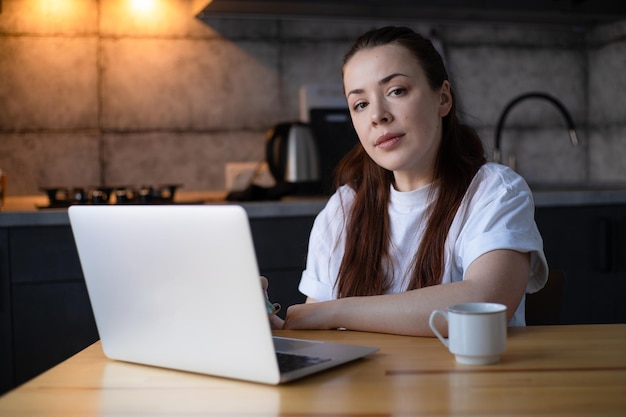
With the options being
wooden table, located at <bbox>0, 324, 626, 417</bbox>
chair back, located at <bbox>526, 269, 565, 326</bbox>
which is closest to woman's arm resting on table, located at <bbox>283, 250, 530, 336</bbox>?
wooden table, located at <bbox>0, 324, 626, 417</bbox>

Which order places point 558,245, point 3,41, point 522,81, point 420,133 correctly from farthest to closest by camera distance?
point 522,81 < point 3,41 < point 558,245 < point 420,133

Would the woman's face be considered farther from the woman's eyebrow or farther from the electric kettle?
the electric kettle

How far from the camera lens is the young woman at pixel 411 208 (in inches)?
57.2

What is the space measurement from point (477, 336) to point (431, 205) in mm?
662

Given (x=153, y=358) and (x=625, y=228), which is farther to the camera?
(x=625, y=228)

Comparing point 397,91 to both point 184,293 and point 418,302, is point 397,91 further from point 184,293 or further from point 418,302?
point 184,293

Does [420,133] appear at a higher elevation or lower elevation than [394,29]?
lower

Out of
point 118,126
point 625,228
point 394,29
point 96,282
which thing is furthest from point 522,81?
point 96,282

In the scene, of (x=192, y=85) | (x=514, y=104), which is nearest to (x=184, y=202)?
(x=192, y=85)

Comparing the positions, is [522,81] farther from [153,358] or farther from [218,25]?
[153,358]

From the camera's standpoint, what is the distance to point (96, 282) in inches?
46.0

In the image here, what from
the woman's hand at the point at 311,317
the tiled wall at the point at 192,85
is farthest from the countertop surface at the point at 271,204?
the woman's hand at the point at 311,317

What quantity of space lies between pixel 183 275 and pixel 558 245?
2099mm

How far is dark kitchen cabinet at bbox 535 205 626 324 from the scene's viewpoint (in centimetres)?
287
